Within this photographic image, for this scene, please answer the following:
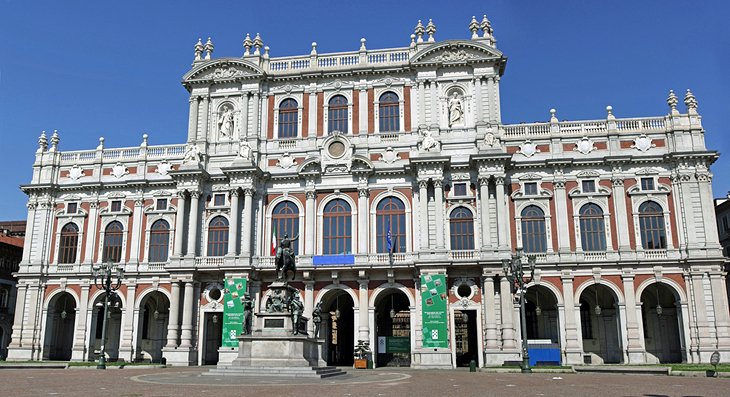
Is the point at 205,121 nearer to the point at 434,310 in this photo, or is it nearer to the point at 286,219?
the point at 286,219

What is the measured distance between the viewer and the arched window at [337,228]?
46.7m

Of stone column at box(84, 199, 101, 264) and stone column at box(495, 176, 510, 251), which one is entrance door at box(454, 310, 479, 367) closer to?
stone column at box(495, 176, 510, 251)

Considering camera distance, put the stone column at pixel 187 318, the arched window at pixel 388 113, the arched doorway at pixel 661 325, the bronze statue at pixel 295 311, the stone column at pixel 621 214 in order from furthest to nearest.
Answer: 1. the arched window at pixel 388 113
2. the stone column at pixel 187 318
3. the arched doorway at pixel 661 325
4. the stone column at pixel 621 214
5. the bronze statue at pixel 295 311

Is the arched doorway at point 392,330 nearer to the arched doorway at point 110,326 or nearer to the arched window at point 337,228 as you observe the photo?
the arched window at point 337,228

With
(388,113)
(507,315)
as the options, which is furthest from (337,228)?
(507,315)

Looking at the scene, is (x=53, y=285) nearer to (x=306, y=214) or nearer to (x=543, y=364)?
(x=306, y=214)

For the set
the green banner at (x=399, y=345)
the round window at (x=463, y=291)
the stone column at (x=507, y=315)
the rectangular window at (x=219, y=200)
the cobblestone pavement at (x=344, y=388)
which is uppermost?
the rectangular window at (x=219, y=200)

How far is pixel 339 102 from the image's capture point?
49875 mm

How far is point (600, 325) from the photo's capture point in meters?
45.6

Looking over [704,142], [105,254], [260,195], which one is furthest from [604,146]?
[105,254]

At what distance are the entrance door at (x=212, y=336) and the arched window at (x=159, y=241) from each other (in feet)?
19.8

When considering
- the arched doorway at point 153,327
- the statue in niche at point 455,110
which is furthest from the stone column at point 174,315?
the statue in niche at point 455,110

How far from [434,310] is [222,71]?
25.2 metres

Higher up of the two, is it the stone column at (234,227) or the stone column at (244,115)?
the stone column at (244,115)
